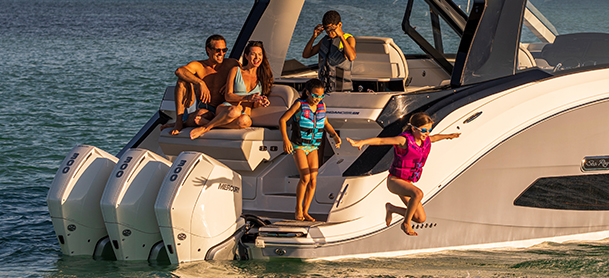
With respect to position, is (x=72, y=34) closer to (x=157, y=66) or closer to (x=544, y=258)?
(x=157, y=66)

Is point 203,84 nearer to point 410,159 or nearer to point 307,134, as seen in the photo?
point 307,134

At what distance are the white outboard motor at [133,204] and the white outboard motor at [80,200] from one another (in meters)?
0.20

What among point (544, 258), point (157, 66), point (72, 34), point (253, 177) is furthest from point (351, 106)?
point (72, 34)

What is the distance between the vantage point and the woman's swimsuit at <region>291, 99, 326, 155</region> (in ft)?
15.1

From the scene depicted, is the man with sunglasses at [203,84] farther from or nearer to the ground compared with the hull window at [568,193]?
farther from the ground

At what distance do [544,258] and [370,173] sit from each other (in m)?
1.44

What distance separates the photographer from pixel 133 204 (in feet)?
14.4

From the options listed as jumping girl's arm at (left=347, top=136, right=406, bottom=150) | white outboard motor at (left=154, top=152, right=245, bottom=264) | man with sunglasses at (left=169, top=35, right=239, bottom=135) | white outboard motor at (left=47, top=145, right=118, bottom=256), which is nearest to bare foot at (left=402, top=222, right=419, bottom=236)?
jumping girl's arm at (left=347, top=136, right=406, bottom=150)

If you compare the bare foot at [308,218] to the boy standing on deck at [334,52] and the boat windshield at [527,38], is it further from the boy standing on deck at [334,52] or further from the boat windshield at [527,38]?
the boat windshield at [527,38]

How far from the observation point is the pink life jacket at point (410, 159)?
4.29 meters

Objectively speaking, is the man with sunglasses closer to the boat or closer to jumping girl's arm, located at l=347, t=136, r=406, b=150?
the boat

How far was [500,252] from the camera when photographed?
4.89m

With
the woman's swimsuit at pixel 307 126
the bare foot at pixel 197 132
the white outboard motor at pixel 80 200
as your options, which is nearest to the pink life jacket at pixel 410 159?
the woman's swimsuit at pixel 307 126

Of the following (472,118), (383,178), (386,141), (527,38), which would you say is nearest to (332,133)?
(383,178)
